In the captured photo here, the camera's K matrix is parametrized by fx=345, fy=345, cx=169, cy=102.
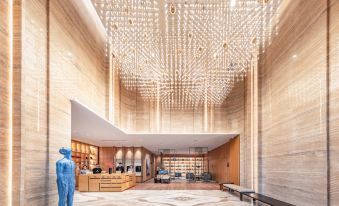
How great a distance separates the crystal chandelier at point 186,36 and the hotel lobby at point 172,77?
36mm

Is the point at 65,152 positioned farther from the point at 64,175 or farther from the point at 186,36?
the point at 186,36

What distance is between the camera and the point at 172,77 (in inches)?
522

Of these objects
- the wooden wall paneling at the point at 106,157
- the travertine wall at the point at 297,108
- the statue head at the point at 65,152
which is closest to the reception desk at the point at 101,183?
the travertine wall at the point at 297,108

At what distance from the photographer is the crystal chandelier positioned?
23.8ft

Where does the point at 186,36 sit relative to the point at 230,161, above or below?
above

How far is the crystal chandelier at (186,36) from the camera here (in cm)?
724

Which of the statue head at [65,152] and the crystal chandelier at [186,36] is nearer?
the statue head at [65,152]

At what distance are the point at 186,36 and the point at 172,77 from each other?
399 centimetres

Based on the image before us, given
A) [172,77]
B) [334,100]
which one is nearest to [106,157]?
[172,77]

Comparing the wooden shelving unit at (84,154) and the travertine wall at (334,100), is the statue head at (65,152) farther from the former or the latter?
the wooden shelving unit at (84,154)

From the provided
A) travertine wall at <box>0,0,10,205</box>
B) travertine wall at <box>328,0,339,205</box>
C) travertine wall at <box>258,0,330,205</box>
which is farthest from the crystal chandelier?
travertine wall at <box>0,0,10,205</box>

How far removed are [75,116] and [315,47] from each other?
7.15m

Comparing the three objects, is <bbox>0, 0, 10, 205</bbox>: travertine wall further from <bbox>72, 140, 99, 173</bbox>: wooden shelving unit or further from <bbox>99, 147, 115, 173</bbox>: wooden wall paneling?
<bbox>99, 147, 115, 173</bbox>: wooden wall paneling

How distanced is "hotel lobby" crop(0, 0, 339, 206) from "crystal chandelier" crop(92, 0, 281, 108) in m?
0.04
